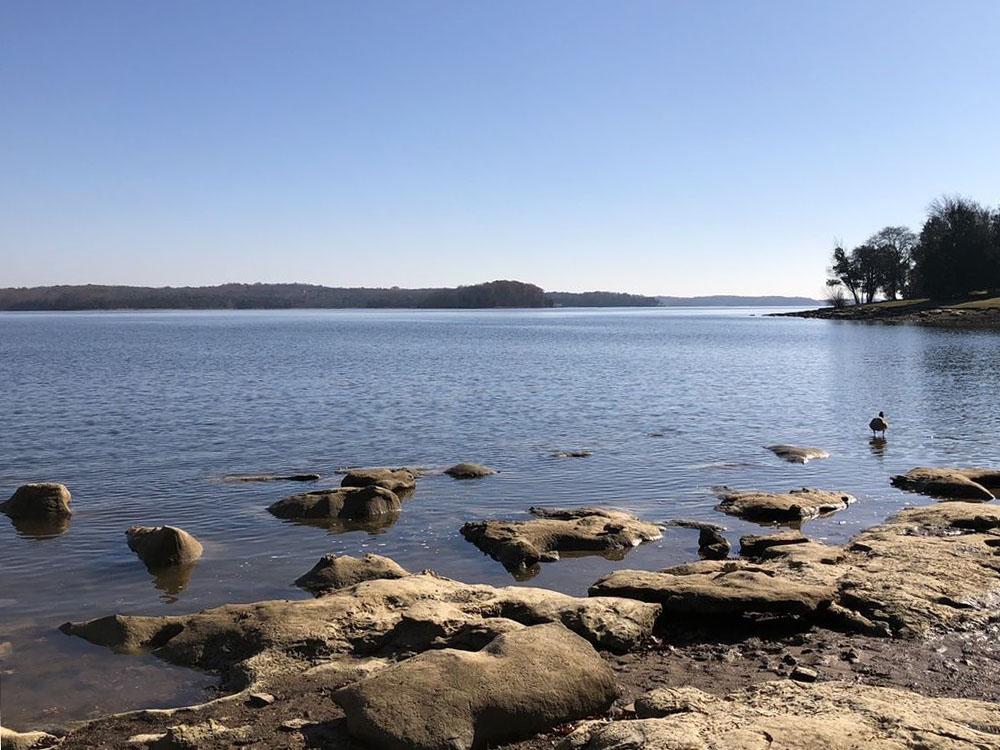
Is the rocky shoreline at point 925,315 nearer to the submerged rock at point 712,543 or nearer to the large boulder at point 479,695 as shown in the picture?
the submerged rock at point 712,543

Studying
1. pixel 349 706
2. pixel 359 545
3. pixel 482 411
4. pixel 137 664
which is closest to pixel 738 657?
pixel 349 706

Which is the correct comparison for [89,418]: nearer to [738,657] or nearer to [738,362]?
[738,657]

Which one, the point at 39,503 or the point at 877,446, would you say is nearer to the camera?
the point at 39,503

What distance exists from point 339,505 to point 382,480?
8.46 ft

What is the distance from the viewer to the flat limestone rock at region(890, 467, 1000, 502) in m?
21.6

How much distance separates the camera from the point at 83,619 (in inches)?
508

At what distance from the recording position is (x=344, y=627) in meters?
11.5

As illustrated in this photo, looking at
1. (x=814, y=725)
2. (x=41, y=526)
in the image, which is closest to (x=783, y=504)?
(x=814, y=725)

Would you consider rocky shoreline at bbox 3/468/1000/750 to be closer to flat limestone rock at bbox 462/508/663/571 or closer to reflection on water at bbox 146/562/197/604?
flat limestone rock at bbox 462/508/663/571

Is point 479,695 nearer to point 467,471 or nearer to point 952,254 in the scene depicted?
point 467,471

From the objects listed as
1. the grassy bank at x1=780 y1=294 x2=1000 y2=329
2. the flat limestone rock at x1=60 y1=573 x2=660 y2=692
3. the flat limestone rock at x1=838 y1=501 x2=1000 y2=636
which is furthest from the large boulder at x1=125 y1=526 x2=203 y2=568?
the grassy bank at x1=780 y1=294 x2=1000 y2=329

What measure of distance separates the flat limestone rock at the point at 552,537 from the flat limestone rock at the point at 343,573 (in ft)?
8.10

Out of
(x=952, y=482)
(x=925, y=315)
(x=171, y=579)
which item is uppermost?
(x=925, y=315)

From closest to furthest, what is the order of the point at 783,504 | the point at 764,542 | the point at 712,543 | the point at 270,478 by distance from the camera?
1. the point at 764,542
2. the point at 712,543
3. the point at 783,504
4. the point at 270,478
